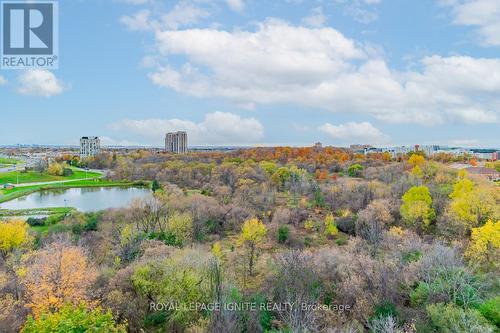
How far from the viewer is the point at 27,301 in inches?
538

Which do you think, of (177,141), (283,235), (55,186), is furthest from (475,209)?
(177,141)

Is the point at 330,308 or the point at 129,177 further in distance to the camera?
the point at 129,177

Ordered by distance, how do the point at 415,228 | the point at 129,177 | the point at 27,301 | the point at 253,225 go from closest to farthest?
the point at 27,301 → the point at 253,225 → the point at 415,228 → the point at 129,177

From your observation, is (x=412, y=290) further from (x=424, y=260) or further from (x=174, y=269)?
(x=174, y=269)

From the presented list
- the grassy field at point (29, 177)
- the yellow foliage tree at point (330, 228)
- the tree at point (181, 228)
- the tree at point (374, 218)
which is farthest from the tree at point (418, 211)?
the grassy field at point (29, 177)

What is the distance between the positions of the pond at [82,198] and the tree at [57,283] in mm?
27385

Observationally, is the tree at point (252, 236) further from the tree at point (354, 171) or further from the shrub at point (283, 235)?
the tree at point (354, 171)

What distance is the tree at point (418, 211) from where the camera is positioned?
2889cm

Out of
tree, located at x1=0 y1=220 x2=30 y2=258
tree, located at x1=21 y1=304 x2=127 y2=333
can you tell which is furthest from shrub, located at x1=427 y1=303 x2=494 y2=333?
tree, located at x1=0 y1=220 x2=30 y2=258

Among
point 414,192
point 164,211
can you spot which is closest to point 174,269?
point 164,211

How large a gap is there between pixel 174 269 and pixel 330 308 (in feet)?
21.0

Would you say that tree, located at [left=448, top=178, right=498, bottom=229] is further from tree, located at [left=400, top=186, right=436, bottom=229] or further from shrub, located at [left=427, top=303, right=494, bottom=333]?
shrub, located at [left=427, top=303, right=494, bottom=333]

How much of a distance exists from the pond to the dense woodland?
13800 millimetres

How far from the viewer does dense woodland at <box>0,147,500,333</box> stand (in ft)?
40.2
